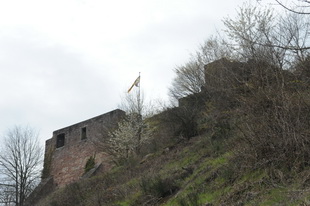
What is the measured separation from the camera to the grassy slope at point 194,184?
6.23 meters

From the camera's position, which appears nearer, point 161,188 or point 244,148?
point 244,148

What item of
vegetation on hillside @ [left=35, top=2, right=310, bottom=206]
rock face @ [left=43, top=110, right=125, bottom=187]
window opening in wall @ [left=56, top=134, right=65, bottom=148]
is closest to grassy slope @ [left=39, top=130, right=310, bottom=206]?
vegetation on hillside @ [left=35, top=2, right=310, bottom=206]

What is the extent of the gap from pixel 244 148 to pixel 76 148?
20457 millimetres

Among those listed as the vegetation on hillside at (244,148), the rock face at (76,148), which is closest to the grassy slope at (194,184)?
the vegetation on hillside at (244,148)

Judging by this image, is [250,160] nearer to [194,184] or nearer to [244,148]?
[244,148]

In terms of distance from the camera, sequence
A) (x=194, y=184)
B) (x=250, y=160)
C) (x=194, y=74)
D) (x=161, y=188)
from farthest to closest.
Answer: (x=194, y=74) → (x=161, y=188) → (x=194, y=184) → (x=250, y=160)

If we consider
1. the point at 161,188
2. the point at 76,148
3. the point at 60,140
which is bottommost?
the point at 161,188

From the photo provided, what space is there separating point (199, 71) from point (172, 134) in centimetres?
432

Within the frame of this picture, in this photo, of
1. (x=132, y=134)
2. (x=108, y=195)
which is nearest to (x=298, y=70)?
(x=108, y=195)

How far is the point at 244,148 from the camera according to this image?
25.0 ft

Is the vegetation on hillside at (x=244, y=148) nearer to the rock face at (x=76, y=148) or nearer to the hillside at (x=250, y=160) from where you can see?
the hillside at (x=250, y=160)

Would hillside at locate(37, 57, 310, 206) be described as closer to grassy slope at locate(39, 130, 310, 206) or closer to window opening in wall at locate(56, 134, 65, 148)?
grassy slope at locate(39, 130, 310, 206)

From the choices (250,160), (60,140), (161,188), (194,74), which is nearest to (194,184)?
(161,188)

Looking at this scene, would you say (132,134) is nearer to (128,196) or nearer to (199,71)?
(199,71)
